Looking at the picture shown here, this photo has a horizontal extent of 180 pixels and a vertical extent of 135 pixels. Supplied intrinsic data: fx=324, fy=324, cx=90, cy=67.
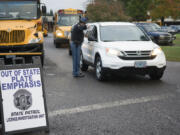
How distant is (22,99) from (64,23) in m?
18.6

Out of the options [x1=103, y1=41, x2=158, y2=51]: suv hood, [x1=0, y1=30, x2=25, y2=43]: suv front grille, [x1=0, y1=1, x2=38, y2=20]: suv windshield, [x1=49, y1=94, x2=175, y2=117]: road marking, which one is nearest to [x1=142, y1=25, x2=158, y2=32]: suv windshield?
[x1=0, y1=1, x2=38, y2=20]: suv windshield

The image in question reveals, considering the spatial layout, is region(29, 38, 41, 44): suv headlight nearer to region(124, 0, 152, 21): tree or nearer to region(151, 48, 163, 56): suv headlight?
region(151, 48, 163, 56): suv headlight

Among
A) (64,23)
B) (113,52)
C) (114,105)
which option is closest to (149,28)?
(64,23)

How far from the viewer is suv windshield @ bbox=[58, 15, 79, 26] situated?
75.0 ft

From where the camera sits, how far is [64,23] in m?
22.9

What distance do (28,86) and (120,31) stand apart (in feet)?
19.8

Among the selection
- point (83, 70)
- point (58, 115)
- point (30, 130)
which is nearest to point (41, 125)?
point (30, 130)

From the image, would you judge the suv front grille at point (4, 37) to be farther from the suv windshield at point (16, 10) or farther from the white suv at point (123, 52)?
the white suv at point (123, 52)

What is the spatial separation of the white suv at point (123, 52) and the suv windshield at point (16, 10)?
10.2 ft

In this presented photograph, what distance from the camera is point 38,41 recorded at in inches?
427

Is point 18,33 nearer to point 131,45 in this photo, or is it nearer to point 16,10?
point 16,10

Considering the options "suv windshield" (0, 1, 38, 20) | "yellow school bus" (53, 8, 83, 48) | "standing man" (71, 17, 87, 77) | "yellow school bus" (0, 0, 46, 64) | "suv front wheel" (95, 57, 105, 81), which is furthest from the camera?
"yellow school bus" (53, 8, 83, 48)

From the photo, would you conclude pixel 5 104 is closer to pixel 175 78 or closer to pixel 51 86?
pixel 51 86

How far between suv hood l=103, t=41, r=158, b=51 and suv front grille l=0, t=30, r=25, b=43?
10.0 feet
